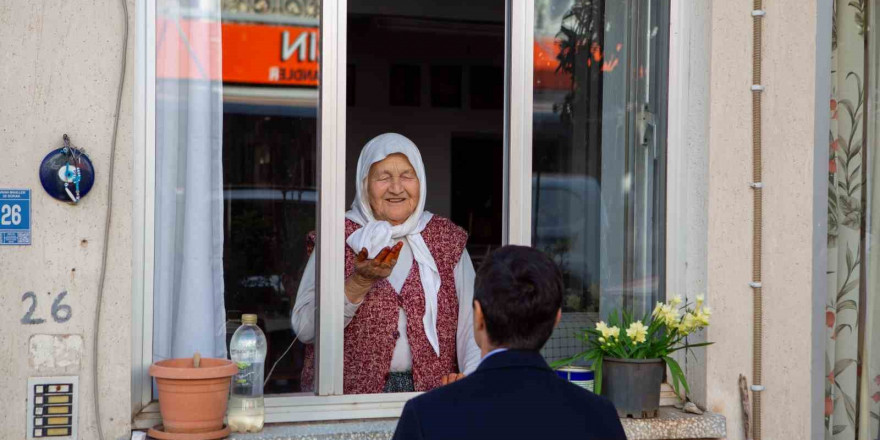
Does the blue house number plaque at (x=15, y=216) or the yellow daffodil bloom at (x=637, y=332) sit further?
the yellow daffodil bloom at (x=637, y=332)

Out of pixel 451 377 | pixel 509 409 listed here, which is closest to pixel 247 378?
pixel 451 377

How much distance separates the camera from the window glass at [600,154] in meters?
3.30

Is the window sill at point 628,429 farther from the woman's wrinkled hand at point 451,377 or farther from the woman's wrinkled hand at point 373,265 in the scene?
the woman's wrinkled hand at point 373,265

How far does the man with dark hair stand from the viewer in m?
1.56

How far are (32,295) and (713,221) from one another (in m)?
2.02

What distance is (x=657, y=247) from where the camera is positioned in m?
3.30

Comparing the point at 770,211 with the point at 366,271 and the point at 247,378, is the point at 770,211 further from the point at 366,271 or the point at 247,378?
the point at 247,378

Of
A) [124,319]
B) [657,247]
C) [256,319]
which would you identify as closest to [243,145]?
[256,319]

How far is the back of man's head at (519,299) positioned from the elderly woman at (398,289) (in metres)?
1.40

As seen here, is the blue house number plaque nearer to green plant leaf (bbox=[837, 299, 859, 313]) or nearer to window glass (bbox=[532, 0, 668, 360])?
window glass (bbox=[532, 0, 668, 360])

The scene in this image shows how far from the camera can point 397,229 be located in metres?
3.46

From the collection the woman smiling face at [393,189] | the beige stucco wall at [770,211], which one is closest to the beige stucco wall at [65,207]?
the woman smiling face at [393,189]

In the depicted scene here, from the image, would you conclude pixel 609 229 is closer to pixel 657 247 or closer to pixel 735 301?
pixel 657 247

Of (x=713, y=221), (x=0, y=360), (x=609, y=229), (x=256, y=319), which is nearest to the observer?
(x=0, y=360)
